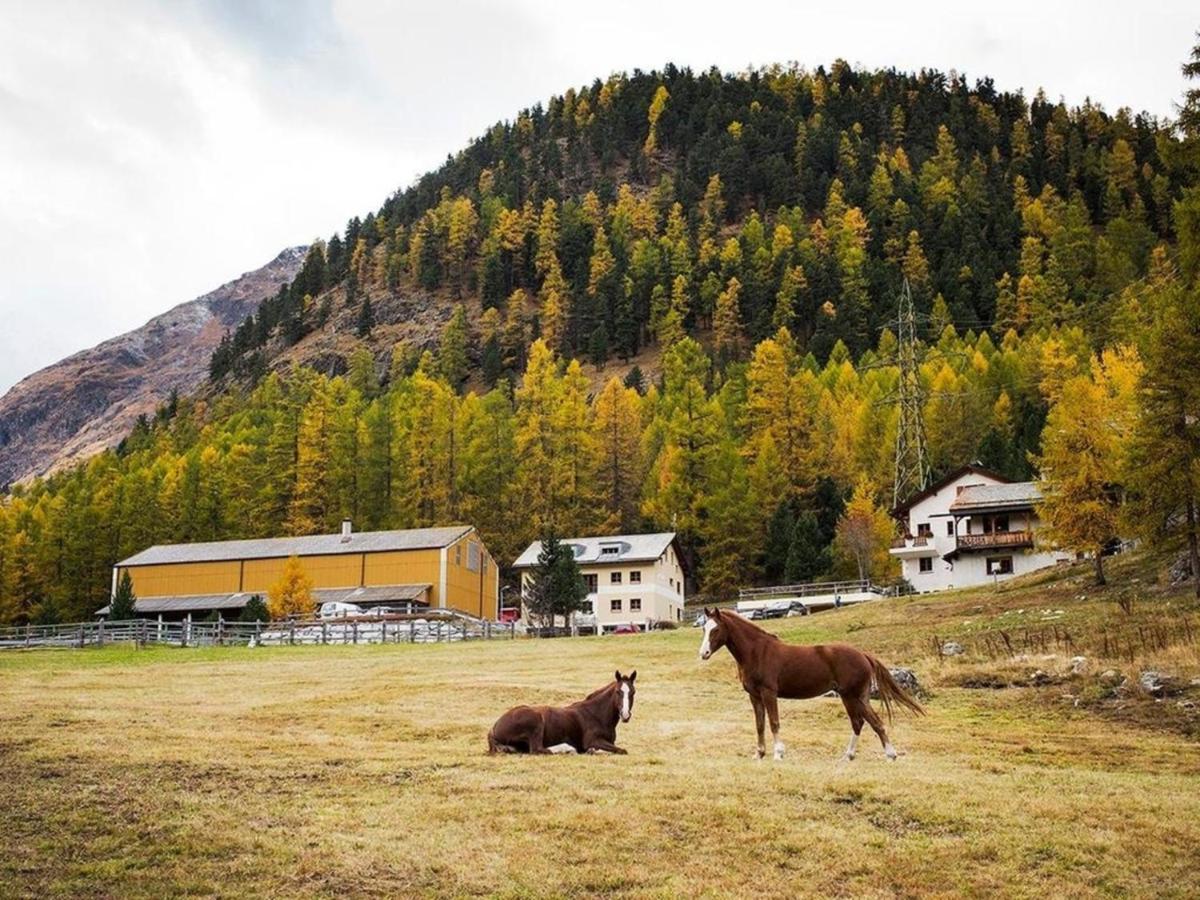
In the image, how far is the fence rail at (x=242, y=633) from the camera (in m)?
51.4

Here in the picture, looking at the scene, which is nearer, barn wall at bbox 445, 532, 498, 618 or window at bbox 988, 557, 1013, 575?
window at bbox 988, 557, 1013, 575

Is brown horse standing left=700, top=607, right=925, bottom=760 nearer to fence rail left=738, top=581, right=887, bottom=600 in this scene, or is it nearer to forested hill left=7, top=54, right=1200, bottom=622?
forested hill left=7, top=54, right=1200, bottom=622

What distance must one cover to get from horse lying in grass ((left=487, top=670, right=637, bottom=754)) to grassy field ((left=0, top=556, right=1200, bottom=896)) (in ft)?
2.04

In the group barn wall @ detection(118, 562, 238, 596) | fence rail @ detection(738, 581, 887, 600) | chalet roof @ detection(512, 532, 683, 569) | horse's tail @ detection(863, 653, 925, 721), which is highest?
chalet roof @ detection(512, 532, 683, 569)

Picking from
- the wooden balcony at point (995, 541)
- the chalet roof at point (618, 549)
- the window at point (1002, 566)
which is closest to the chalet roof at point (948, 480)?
the wooden balcony at point (995, 541)

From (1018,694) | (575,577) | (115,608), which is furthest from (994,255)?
(1018,694)

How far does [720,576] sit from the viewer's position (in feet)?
271

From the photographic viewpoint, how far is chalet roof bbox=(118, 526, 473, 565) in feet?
262

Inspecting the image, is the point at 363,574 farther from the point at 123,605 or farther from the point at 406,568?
the point at 123,605

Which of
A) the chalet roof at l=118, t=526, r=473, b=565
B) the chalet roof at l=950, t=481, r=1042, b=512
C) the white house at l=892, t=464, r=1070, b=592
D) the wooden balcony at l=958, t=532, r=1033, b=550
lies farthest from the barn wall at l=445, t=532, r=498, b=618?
the wooden balcony at l=958, t=532, r=1033, b=550

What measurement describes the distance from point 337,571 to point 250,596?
648cm

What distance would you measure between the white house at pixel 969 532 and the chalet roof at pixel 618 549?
1633 centimetres

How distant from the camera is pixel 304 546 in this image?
83.9m

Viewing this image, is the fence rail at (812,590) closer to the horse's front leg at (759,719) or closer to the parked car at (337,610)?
the parked car at (337,610)
